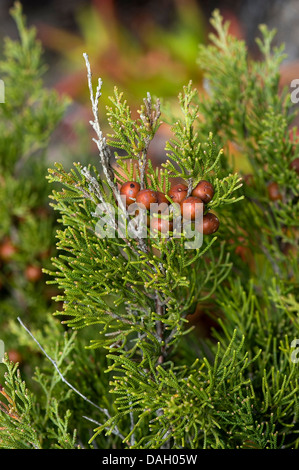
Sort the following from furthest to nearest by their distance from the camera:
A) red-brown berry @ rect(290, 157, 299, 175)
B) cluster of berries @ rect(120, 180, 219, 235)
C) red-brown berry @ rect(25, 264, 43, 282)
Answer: red-brown berry @ rect(25, 264, 43, 282) < red-brown berry @ rect(290, 157, 299, 175) < cluster of berries @ rect(120, 180, 219, 235)

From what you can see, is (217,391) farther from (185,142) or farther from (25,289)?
(25,289)

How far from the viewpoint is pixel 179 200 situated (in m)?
0.46

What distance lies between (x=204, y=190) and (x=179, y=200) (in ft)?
0.09

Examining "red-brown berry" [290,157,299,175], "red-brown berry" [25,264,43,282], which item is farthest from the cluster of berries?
"red-brown berry" [25,264,43,282]

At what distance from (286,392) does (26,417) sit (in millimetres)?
308

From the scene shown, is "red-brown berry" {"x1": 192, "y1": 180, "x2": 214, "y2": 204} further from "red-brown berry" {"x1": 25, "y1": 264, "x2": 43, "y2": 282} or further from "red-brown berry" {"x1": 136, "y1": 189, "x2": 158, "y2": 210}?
"red-brown berry" {"x1": 25, "y1": 264, "x2": 43, "y2": 282}

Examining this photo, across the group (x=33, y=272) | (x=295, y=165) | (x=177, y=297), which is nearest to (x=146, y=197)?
(x=177, y=297)

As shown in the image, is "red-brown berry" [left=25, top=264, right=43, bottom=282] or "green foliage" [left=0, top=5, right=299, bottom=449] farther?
"red-brown berry" [left=25, top=264, right=43, bottom=282]

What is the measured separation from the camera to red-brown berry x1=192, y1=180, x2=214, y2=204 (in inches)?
18.0

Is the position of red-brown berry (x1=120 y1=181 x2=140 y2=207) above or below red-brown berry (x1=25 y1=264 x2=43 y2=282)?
above

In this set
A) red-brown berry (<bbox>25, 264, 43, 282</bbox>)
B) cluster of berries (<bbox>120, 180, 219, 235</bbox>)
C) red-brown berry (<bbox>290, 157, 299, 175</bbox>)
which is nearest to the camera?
cluster of berries (<bbox>120, 180, 219, 235</bbox>)

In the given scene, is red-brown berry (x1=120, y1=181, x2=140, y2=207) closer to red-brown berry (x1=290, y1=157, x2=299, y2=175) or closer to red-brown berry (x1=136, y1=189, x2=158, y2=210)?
red-brown berry (x1=136, y1=189, x2=158, y2=210)

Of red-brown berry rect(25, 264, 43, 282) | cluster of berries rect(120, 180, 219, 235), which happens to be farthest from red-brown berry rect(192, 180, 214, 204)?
red-brown berry rect(25, 264, 43, 282)

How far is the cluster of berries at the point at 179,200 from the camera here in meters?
0.45
